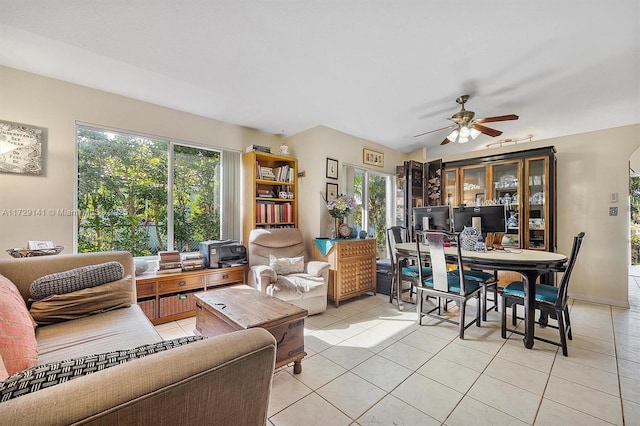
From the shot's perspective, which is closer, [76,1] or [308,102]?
[76,1]

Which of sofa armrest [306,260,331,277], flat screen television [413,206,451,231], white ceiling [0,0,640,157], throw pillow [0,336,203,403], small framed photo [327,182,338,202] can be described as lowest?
sofa armrest [306,260,331,277]

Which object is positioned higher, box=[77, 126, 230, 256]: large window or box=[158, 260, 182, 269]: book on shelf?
box=[77, 126, 230, 256]: large window

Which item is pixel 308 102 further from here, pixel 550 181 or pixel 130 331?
pixel 550 181

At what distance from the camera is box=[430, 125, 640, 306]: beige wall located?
345cm

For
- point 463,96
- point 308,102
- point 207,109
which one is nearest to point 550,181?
point 463,96

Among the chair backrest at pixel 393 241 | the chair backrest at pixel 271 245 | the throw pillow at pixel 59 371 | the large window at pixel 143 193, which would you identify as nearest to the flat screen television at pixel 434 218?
the chair backrest at pixel 393 241

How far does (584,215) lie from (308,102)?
412cm

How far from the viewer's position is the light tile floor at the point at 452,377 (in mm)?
1572

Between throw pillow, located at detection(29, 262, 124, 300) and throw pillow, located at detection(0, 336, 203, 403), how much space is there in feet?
4.68

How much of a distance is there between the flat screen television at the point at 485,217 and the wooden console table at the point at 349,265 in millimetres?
1212

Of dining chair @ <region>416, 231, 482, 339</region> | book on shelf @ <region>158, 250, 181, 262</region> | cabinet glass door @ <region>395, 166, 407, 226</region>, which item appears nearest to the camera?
dining chair @ <region>416, 231, 482, 339</region>

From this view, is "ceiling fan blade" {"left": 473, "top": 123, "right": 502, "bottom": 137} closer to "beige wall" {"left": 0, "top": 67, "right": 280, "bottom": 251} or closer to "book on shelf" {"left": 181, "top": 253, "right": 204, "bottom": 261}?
"book on shelf" {"left": 181, "top": 253, "right": 204, "bottom": 261}

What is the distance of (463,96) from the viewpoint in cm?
281


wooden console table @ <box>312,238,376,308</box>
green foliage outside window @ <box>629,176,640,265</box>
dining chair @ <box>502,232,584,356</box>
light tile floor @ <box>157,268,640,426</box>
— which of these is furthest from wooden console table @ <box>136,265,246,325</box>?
green foliage outside window @ <box>629,176,640,265</box>
